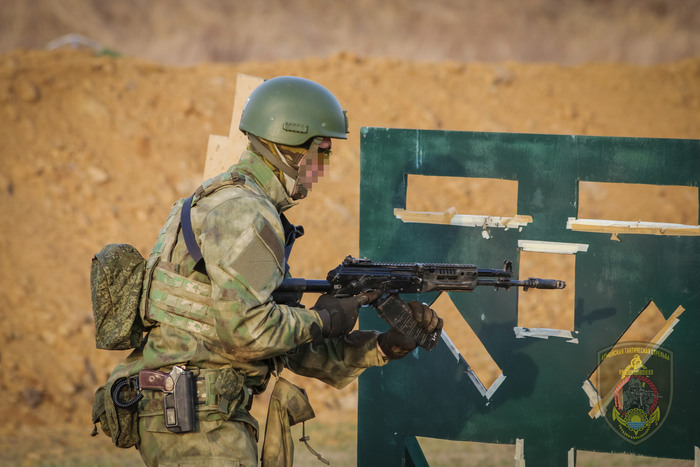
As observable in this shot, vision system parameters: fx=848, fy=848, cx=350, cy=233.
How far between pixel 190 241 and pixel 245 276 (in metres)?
0.33

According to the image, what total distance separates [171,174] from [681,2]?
33.8 feet

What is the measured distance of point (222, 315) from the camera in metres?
3.53

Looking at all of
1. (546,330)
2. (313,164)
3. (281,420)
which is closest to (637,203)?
(546,330)

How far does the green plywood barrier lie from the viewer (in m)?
5.27

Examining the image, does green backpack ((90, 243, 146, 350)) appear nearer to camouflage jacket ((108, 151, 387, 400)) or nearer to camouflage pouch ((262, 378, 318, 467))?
camouflage jacket ((108, 151, 387, 400))

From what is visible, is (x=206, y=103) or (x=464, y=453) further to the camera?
(x=206, y=103)

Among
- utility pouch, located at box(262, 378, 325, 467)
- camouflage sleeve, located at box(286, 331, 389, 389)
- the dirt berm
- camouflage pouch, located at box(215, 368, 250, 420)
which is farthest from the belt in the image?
the dirt berm

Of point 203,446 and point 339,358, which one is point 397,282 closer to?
point 339,358

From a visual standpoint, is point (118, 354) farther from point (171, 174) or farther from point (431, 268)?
point (431, 268)

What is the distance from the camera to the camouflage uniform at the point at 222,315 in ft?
11.6

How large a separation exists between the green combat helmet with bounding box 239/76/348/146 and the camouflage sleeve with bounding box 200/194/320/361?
1.54 ft

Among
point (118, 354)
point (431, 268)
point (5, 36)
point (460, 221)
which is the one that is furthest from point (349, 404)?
point (5, 36)

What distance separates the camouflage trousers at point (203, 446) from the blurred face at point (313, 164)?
3.84 feet

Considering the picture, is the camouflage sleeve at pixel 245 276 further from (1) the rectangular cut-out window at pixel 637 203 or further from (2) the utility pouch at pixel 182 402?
(1) the rectangular cut-out window at pixel 637 203
